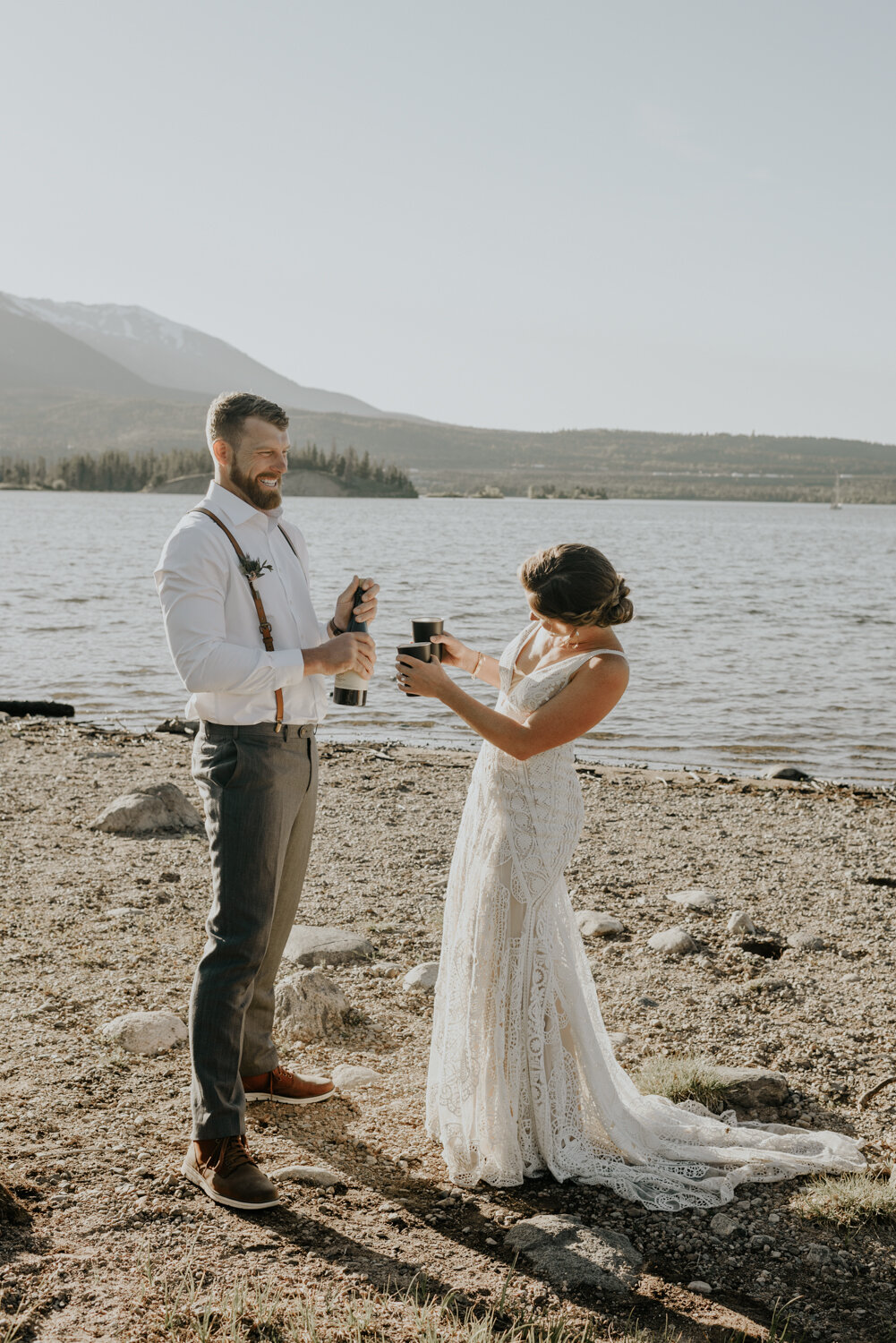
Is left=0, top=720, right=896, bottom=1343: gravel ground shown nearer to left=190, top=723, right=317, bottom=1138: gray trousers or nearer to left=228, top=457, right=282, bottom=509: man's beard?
left=190, top=723, right=317, bottom=1138: gray trousers

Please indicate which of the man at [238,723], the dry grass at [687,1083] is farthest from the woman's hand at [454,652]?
the dry grass at [687,1083]

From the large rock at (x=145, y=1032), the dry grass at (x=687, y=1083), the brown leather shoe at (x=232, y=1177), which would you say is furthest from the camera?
the large rock at (x=145, y=1032)

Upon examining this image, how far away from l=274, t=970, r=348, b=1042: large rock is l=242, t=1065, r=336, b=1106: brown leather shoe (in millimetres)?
A: 695

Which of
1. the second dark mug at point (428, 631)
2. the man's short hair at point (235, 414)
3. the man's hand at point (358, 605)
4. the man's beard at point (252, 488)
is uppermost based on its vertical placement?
the man's short hair at point (235, 414)

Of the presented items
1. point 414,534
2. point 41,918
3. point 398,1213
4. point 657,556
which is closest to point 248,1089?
point 398,1213

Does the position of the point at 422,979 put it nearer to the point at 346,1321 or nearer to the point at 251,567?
the point at 346,1321

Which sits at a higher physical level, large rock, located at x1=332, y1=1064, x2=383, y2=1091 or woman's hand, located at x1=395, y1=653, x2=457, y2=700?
woman's hand, located at x1=395, y1=653, x2=457, y2=700

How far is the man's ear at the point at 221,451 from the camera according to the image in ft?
12.4

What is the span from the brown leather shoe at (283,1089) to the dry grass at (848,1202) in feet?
6.19

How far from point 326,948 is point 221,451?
328 centimetres

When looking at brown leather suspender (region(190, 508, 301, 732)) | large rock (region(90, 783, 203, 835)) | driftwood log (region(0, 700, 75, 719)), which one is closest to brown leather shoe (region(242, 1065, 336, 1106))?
brown leather suspender (region(190, 508, 301, 732))

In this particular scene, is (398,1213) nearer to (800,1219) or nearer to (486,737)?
(800,1219)

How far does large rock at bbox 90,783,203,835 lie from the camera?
855 centimetres

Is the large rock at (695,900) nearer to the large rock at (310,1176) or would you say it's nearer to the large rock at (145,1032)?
the large rock at (145,1032)
